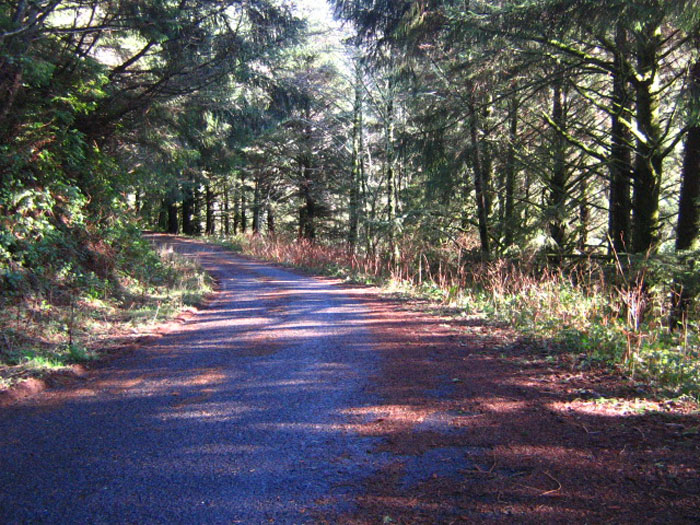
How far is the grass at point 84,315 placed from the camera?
18.7ft

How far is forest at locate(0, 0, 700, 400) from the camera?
648 cm

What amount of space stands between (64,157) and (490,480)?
979 centimetres

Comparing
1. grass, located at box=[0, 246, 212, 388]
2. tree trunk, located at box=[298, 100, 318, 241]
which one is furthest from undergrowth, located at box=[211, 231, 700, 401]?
tree trunk, located at box=[298, 100, 318, 241]

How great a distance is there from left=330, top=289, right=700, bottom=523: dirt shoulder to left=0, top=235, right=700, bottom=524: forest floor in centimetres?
1

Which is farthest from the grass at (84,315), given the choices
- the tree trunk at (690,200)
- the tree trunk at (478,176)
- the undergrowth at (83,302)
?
the tree trunk at (690,200)

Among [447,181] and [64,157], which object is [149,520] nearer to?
[64,157]

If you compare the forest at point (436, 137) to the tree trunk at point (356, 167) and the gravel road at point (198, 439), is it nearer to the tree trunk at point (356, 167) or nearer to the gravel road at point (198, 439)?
the gravel road at point (198, 439)

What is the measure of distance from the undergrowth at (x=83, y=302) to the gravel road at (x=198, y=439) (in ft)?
2.64

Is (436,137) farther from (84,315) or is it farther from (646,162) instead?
(84,315)

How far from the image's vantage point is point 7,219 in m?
7.70

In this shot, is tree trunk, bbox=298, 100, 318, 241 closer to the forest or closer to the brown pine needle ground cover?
the forest

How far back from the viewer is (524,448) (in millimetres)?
3363

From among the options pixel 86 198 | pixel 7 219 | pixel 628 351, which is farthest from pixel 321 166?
pixel 628 351

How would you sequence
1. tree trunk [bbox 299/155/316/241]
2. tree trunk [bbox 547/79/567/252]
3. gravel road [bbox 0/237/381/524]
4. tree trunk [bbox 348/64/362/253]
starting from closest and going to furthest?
gravel road [bbox 0/237/381/524]
tree trunk [bbox 547/79/567/252]
tree trunk [bbox 348/64/362/253]
tree trunk [bbox 299/155/316/241]
